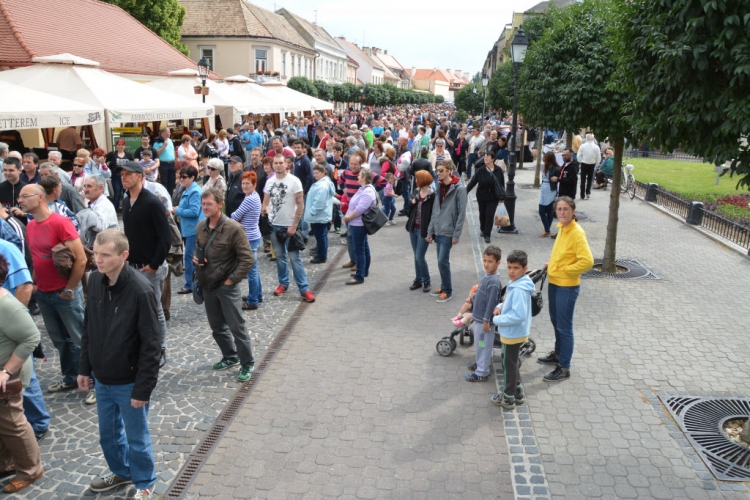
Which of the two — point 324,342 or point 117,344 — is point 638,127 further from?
point 117,344

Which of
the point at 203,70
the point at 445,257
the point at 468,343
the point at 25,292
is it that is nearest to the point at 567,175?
the point at 445,257

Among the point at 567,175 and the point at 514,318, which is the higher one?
the point at 567,175

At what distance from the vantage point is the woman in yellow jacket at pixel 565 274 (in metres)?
5.73

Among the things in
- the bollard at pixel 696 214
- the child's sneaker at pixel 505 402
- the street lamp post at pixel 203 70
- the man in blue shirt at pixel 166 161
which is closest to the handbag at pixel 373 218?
the child's sneaker at pixel 505 402

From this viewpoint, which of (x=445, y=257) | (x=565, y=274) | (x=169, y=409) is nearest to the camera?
(x=169, y=409)

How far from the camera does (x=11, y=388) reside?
3.86 metres

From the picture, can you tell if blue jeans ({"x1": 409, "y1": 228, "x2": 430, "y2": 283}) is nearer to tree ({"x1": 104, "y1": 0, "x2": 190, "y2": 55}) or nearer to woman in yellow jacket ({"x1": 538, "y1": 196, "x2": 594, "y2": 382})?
woman in yellow jacket ({"x1": 538, "y1": 196, "x2": 594, "y2": 382})

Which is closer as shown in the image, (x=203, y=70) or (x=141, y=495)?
(x=141, y=495)

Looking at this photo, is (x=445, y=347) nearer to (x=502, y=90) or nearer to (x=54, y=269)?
(x=54, y=269)

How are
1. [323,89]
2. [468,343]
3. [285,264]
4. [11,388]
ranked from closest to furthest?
[11,388] → [468,343] → [285,264] → [323,89]

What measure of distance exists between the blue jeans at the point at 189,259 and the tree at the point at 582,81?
6.43 m

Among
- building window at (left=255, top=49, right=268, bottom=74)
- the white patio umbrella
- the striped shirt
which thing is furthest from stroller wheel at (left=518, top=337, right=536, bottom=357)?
building window at (left=255, top=49, right=268, bottom=74)

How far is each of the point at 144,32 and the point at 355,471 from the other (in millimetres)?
30079

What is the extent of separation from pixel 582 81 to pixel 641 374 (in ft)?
19.0
